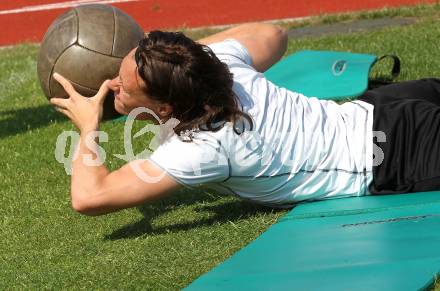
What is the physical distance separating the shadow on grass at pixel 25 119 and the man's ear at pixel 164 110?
3.44m

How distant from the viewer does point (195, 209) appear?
5398 mm

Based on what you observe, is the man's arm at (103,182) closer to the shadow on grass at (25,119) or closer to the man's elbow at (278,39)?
the man's elbow at (278,39)

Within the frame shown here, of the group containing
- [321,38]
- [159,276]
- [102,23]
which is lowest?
[321,38]

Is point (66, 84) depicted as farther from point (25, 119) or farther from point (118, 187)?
point (25, 119)

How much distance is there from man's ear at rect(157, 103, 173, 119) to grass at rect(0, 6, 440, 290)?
601 mm

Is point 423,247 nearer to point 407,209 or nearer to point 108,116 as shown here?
point 407,209

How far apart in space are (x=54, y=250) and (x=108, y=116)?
0.72 metres

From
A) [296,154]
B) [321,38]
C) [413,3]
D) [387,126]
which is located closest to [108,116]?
[296,154]

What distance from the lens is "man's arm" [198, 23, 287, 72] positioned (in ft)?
17.6

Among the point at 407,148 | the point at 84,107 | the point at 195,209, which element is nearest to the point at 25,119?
the point at 195,209

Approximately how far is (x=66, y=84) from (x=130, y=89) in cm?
49

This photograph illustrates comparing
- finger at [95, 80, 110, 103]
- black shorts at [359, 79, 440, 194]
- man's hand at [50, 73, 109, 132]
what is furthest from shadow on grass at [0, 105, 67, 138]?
black shorts at [359, 79, 440, 194]

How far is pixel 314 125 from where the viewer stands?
495cm

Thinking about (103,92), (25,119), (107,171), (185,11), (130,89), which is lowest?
(185,11)
